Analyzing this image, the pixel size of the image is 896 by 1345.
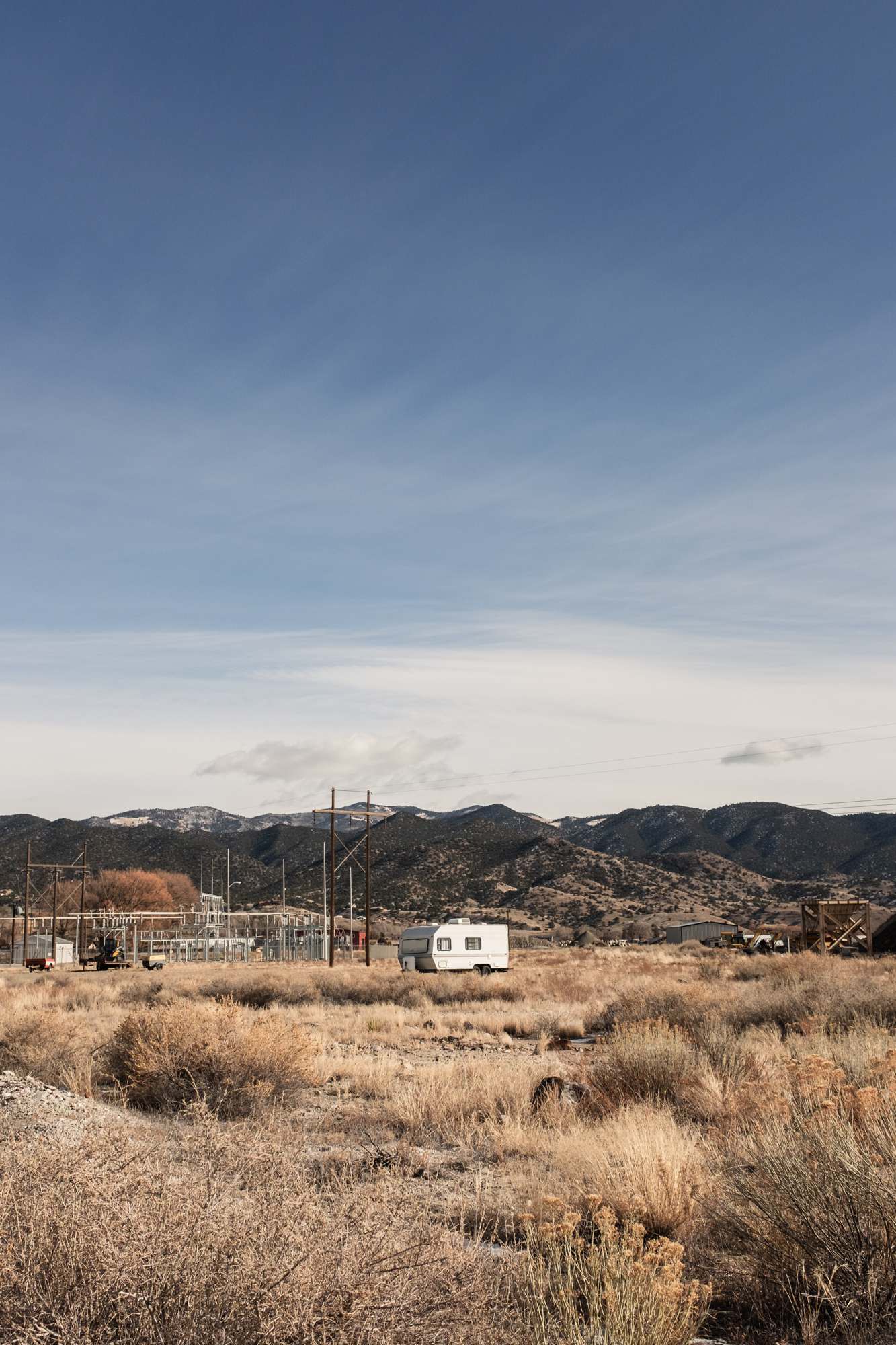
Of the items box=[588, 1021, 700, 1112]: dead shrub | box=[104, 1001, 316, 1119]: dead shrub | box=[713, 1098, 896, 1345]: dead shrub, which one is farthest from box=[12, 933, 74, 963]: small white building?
box=[713, 1098, 896, 1345]: dead shrub

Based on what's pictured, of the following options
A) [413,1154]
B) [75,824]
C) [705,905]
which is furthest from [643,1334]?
[75,824]

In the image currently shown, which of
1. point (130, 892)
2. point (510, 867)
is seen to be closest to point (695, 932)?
point (510, 867)

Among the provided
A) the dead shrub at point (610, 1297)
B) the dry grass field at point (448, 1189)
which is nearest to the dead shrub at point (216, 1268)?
the dry grass field at point (448, 1189)

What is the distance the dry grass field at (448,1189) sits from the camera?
14.6 feet

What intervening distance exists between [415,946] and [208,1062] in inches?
1359

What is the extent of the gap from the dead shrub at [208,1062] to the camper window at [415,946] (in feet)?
106

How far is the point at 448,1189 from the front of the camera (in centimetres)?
904

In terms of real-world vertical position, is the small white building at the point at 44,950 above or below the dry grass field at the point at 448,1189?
below

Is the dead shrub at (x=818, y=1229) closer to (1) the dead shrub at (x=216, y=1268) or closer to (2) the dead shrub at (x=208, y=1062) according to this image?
(1) the dead shrub at (x=216, y=1268)

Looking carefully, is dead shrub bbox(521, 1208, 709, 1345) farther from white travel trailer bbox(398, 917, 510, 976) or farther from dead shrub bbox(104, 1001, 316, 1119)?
white travel trailer bbox(398, 917, 510, 976)

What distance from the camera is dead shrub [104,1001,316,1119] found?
12.7 m

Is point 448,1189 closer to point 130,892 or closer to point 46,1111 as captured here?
point 46,1111

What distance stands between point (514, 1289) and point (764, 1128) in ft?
9.71

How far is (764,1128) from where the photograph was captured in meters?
7.78
